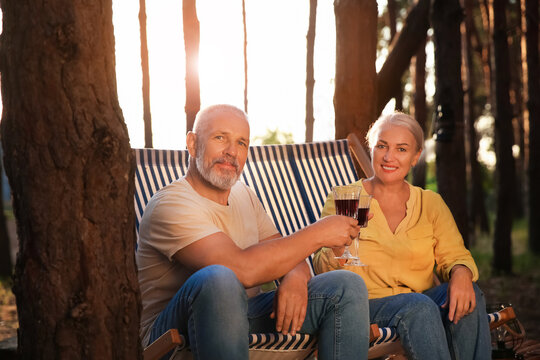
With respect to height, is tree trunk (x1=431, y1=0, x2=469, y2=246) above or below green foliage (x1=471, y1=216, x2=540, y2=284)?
above

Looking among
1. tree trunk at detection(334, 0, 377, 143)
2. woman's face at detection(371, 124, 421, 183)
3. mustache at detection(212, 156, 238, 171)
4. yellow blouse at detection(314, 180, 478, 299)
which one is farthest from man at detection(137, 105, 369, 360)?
tree trunk at detection(334, 0, 377, 143)

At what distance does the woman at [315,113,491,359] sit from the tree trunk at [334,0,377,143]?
1351mm

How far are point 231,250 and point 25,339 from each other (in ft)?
2.48

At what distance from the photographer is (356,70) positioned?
15.6ft

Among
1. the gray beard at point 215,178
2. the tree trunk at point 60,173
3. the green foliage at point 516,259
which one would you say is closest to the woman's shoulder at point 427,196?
the gray beard at point 215,178

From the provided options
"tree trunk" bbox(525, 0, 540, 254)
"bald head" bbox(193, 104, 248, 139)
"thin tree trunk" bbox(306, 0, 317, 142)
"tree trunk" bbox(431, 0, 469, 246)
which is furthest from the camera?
"tree trunk" bbox(525, 0, 540, 254)

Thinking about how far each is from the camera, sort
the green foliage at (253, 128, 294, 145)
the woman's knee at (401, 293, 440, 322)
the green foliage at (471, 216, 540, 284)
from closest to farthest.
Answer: the woman's knee at (401, 293, 440, 322) → the green foliage at (471, 216, 540, 284) → the green foliage at (253, 128, 294, 145)

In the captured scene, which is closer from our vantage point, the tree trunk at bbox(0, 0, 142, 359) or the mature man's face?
the tree trunk at bbox(0, 0, 142, 359)

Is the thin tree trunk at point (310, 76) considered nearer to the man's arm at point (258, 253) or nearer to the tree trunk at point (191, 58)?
the tree trunk at point (191, 58)

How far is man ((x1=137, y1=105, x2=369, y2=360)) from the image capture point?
2293 millimetres

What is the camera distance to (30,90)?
202 cm

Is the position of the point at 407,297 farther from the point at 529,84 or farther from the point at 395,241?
the point at 529,84

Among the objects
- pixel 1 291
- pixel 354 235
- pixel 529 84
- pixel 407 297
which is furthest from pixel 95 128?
pixel 529 84

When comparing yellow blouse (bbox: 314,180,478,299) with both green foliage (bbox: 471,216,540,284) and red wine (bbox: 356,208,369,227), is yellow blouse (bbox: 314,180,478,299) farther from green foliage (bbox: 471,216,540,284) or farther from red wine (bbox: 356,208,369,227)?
green foliage (bbox: 471,216,540,284)
